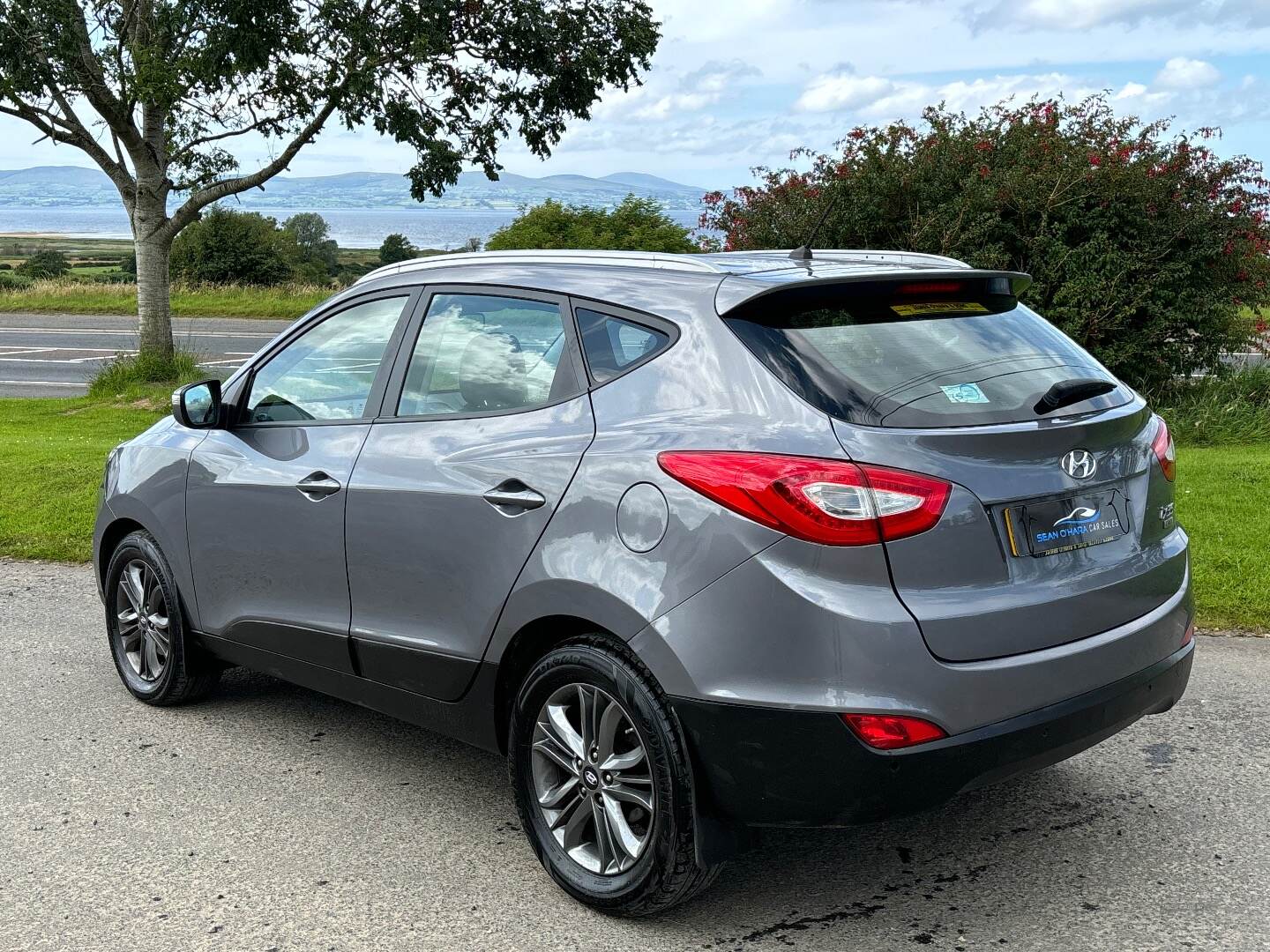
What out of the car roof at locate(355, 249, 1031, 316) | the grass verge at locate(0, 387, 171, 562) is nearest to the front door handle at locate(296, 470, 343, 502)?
the car roof at locate(355, 249, 1031, 316)

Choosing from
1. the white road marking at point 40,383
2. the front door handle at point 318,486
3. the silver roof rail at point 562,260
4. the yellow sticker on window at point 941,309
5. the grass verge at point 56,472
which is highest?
the silver roof rail at point 562,260

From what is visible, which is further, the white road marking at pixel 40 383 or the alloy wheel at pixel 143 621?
the white road marking at pixel 40 383

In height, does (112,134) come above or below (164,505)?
above

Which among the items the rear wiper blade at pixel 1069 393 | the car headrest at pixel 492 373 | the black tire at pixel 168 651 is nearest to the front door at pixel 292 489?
the black tire at pixel 168 651

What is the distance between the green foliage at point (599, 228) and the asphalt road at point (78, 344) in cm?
529

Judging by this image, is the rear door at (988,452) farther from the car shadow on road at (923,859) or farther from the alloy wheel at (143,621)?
the alloy wheel at (143,621)

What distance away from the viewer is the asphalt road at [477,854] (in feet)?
11.1

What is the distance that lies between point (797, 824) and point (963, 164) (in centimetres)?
1266

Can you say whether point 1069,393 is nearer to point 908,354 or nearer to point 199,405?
point 908,354

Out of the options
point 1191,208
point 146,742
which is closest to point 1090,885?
point 146,742

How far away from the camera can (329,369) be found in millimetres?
4613

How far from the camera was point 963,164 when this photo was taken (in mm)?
14562

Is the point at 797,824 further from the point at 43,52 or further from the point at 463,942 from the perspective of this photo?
the point at 43,52

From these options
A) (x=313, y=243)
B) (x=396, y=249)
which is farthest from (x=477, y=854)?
(x=313, y=243)
